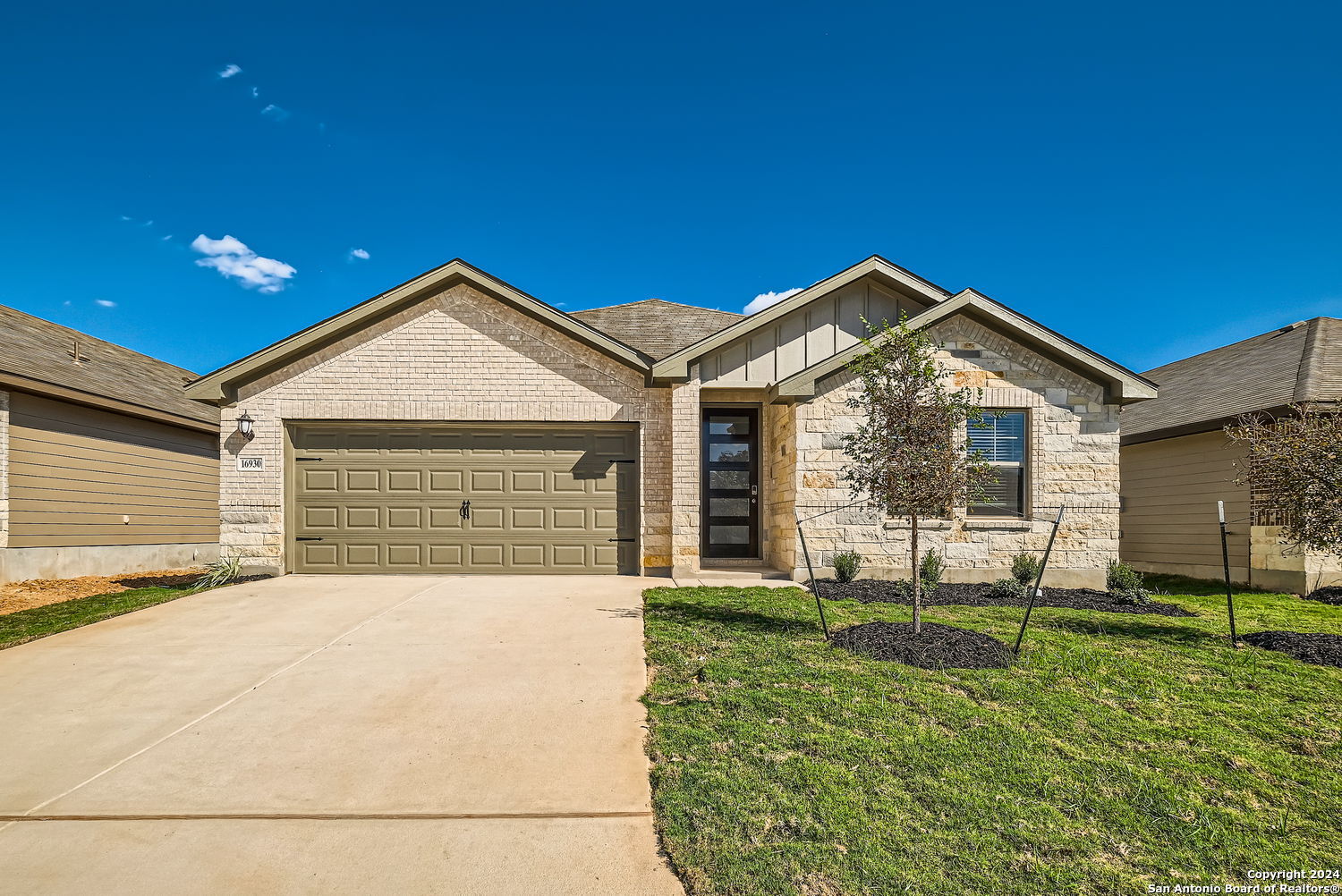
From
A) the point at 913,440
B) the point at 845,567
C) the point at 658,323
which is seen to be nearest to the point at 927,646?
the point at 913,440

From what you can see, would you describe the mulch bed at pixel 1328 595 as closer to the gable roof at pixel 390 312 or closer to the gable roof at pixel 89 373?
the gable roof at pixel 390 312

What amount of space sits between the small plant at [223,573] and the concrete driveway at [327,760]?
9.91 feet

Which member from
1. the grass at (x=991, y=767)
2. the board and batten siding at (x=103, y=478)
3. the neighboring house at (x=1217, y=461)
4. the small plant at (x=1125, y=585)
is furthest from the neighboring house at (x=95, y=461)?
the neighboring house at (x=1217, y=461)

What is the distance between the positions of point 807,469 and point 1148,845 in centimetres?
705

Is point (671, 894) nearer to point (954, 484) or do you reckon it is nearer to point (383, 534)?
point (954, 484)

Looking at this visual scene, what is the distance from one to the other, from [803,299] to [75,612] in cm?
1031

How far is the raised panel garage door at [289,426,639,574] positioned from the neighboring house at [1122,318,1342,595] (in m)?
9.66

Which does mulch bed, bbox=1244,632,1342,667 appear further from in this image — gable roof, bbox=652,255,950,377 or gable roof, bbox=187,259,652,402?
gable roof, bbox=187,259,652,402

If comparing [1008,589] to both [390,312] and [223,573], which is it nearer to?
[390,312]

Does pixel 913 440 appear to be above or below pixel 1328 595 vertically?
above

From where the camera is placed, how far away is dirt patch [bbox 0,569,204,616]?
957cm

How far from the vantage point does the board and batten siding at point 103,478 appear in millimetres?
11086

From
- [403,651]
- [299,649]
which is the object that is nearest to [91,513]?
[299,649]

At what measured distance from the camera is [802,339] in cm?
1124
